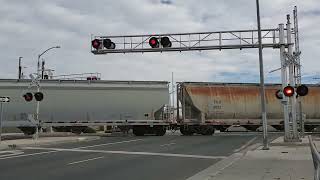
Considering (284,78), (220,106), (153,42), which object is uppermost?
(153,42)

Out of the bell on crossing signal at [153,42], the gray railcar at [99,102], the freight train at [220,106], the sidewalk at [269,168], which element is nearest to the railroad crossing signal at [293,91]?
the sidewalk at [269,168]

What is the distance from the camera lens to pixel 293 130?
24953mm

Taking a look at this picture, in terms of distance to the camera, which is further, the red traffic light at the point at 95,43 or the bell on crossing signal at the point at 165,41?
the red traffic light at the point at 95,43

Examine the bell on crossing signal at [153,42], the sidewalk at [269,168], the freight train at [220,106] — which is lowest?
the sidewalk at [269,168]

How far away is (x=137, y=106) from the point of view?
37.2m

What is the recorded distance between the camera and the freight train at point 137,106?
36.2 m

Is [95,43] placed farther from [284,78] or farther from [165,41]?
[284,78]

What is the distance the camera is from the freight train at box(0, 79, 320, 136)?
119ft

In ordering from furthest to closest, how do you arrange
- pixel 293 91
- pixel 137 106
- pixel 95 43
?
pixel 137 106, pixel 95 43, pixel 293 91

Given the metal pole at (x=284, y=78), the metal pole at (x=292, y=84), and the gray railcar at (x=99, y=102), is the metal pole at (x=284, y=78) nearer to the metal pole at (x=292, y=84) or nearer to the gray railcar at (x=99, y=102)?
the metal pole at (x=292, y=84)

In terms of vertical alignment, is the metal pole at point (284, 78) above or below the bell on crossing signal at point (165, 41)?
below

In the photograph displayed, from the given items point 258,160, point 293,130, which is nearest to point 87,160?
point 258,160

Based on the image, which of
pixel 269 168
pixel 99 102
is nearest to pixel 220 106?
pixel 99 102

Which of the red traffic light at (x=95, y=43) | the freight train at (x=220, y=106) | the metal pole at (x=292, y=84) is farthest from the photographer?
the freight train at (x=220, y=106)
